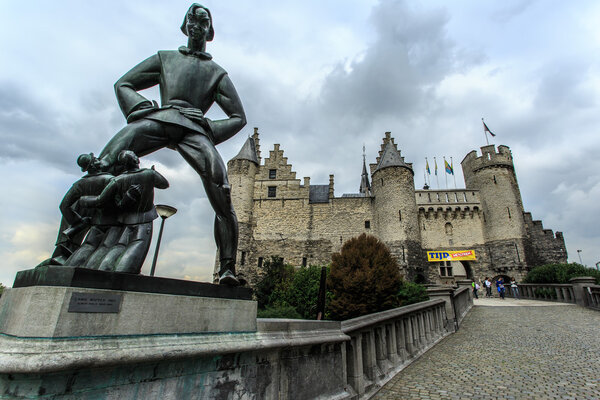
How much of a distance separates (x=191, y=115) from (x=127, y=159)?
66cm

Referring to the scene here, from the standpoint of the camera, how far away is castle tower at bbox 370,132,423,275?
26.0 m

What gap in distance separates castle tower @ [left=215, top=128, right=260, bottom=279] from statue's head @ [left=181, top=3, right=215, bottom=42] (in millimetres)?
25146

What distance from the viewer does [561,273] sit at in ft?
62.0

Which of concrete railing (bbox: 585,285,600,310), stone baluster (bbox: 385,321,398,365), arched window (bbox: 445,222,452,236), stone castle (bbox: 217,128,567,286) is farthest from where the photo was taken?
arched window (bbox: 445,222,452,236)

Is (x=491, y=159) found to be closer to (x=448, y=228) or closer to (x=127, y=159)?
(x=448, y=228)

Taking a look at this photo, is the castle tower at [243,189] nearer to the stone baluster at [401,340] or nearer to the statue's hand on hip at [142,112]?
the stone baluster at [401,340]

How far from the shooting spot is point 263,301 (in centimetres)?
2094

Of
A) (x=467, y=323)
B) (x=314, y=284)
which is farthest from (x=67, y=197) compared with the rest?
(x=314, y=284)

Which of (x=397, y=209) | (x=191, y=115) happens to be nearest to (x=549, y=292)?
(x=397, y=209)

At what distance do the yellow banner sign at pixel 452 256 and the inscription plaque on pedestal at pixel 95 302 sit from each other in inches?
1175

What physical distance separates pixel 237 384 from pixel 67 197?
1.66m

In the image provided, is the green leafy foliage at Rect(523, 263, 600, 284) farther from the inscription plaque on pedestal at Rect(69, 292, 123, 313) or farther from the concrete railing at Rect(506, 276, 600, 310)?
the inscription plaque on pedestal at Rect(69, 292, 123, 313)

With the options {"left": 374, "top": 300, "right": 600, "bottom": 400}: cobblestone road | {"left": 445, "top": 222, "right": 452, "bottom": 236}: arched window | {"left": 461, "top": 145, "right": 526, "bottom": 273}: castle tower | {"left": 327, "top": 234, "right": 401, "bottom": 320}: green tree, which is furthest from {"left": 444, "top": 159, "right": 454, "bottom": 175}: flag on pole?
{"left": 374, "top": 300, "right": 600, "bottom": 400}: cobblestone road

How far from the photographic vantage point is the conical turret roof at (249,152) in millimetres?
30141
